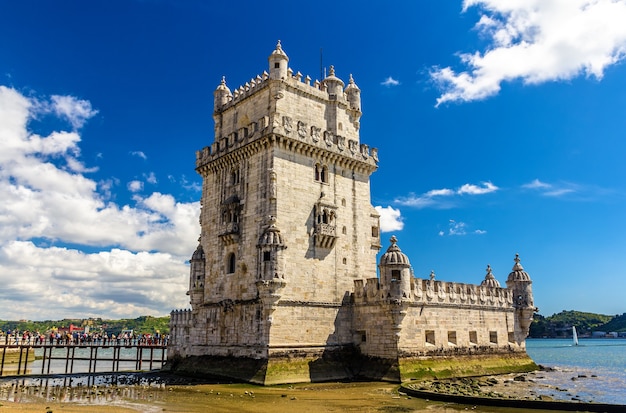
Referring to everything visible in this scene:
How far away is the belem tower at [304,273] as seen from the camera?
3409 cm

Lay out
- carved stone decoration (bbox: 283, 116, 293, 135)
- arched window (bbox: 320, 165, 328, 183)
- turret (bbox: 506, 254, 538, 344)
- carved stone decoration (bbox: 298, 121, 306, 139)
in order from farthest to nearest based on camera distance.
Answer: turret (bbox: 506, 254, 538, 344) → arched window (bbox: 320, 165, 328, 183) → carved stone decoration (bbox: 298, 121, 306, 139) → carved stone decoration (bbox: 283, 116, 293, 135)

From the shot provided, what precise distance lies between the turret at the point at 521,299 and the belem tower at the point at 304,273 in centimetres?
Result: 394

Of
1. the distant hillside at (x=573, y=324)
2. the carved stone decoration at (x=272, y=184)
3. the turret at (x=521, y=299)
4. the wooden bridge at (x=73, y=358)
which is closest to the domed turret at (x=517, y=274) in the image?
the turret at (x=521, y=299)

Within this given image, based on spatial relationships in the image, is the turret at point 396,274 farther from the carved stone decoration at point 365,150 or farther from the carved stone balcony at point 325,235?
the carved stone decoration at point 365,150

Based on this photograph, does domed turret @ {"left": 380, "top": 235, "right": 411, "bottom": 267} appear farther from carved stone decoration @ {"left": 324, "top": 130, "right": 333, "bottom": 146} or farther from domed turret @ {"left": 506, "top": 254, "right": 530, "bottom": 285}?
domed turret @ {"left": 506, "top": 254, "right": 530, "bottom": 285}

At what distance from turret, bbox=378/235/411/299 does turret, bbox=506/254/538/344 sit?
55.3 feet

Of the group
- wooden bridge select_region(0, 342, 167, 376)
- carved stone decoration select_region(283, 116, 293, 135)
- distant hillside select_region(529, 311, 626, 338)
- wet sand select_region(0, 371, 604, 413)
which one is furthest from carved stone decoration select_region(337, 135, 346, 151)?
distant hillside select_region(529, 311, 626, 338)

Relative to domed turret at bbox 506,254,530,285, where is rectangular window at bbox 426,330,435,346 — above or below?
below

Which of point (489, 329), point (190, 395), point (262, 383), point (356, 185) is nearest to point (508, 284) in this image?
point (489, 329)

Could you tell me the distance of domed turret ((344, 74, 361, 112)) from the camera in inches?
1696

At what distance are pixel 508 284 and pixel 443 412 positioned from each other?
27.3 metres

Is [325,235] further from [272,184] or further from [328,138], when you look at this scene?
[328,138]

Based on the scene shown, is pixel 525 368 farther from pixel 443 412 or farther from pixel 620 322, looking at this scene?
pixel 620 322

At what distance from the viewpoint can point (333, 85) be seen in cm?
4184
